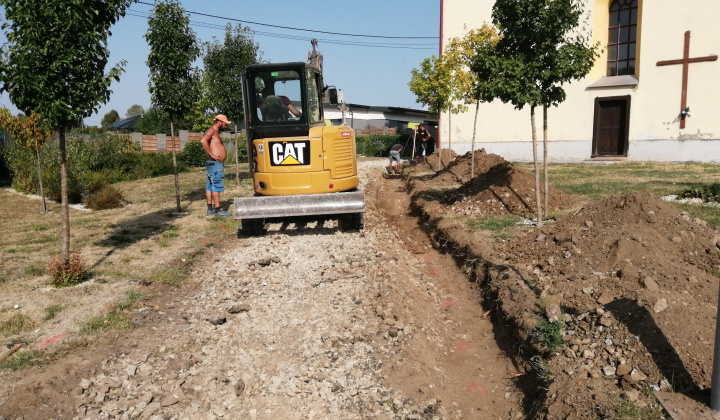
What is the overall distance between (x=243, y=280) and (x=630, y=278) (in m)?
4.79

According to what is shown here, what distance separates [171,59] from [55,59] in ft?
20.0

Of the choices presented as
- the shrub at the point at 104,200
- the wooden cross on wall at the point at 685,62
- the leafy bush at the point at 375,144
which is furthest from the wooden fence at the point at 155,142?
the wooden cross on wall at the point at 685,62

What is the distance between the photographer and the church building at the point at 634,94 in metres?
21.3

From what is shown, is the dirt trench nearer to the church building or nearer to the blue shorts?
the blue shorts

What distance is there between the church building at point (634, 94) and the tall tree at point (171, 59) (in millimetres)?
12612

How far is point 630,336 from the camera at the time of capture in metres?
4.77

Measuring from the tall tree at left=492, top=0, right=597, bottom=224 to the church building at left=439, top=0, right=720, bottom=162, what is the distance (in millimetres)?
13369

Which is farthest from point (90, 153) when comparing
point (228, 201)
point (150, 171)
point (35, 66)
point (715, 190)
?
point (715, 190)

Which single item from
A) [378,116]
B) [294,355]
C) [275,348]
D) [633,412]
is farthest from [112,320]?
[378,116]

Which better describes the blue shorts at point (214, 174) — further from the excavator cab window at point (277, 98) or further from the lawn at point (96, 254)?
the excavator cab window at point (277, 98)

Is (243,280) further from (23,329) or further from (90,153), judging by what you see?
(90,153)

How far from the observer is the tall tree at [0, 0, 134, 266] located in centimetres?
686

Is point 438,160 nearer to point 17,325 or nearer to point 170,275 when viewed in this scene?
point 170,275

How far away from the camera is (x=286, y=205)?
32.9ft
